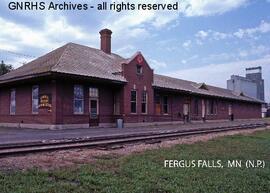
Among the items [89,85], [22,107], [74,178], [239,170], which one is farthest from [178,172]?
[22,107]

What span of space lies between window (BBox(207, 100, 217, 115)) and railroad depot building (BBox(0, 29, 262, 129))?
8.46 meters

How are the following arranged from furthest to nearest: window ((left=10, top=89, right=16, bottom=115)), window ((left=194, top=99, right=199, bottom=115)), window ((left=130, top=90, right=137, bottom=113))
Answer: window ((left=194, top=99, right=199, bottom=115)) < window ((left=130, top=90, right=137, bottom=113)) < window ((left=10, top=89, right=16, bottom=115))

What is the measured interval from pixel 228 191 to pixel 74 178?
2858 mm

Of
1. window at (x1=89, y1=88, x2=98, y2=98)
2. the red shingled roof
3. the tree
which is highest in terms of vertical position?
the tree

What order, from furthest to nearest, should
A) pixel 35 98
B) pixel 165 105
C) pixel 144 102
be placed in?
pixel 165 105 < pixel 144 102 < pixel 35 98

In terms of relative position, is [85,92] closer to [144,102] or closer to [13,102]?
[144,102]

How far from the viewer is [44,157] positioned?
32.0 ft

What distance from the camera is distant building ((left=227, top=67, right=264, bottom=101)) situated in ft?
247

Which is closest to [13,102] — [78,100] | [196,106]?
[78,100]

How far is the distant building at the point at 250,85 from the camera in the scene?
7531 cm

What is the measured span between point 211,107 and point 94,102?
22.2m

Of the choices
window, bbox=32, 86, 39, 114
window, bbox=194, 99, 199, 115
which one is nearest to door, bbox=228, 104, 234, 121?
window, bbox=194, 99, 199, 115

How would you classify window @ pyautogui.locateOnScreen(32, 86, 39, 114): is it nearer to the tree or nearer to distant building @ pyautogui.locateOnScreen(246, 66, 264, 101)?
the tree

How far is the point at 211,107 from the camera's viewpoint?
44594 millimetres
